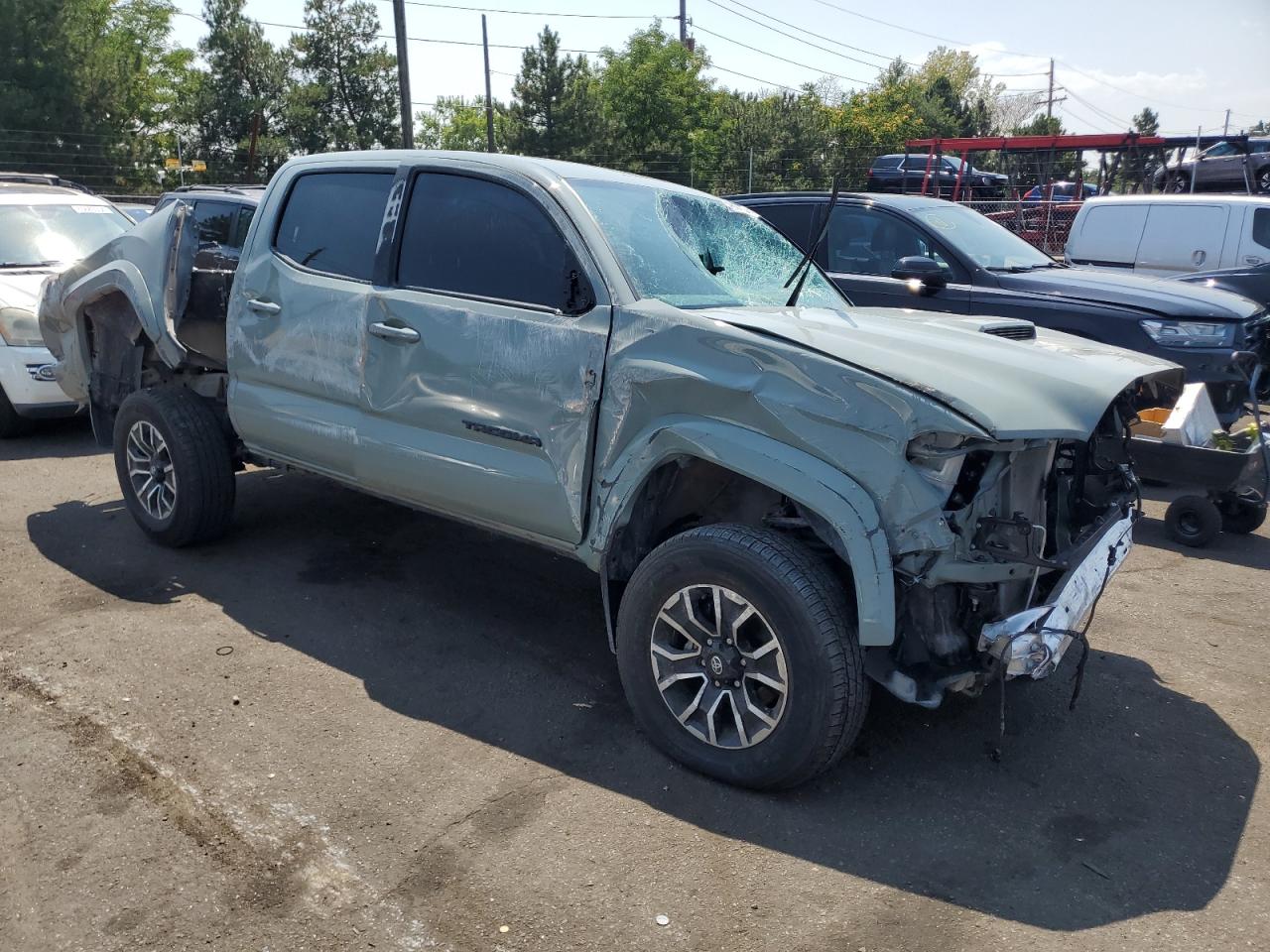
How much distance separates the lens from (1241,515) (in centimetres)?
624

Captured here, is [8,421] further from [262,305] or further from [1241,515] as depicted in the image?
A: [1241,515]

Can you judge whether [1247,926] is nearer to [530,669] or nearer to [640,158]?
[530,669]

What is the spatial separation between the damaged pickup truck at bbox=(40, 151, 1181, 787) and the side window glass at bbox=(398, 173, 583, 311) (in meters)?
0.01

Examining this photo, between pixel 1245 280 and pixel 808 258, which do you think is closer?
pixel 808 258

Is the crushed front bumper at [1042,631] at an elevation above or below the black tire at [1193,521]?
above

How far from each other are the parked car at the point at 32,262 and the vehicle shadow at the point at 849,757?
8.36 ft

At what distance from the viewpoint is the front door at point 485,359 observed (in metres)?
3.72

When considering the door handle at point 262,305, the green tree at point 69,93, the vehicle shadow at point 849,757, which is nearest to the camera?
the vehicle shadow at point 849,757

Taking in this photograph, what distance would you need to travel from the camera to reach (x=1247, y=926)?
2.70 metres

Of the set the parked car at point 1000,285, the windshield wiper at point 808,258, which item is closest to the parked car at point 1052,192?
the parked car at point 1000,285

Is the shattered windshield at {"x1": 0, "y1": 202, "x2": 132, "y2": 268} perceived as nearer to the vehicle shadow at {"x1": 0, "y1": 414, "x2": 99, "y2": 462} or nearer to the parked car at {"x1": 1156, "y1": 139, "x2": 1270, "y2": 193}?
the vehicle shadow at {"x1": 0, "y1": 414, "x2": 99, "y2": 462}

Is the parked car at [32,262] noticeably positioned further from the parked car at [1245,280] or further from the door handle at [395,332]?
the parked car at [1245,280]

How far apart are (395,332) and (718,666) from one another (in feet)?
6.23

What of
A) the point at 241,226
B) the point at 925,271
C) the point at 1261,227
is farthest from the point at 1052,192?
the point at 241,226
